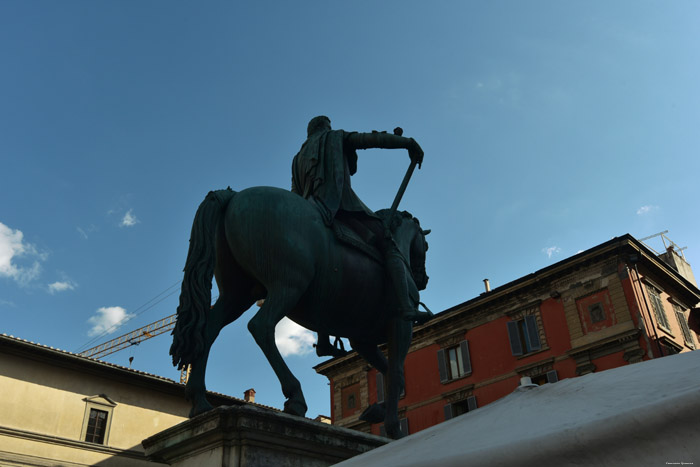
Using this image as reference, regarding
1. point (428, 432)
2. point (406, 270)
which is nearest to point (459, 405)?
point (406, 270)

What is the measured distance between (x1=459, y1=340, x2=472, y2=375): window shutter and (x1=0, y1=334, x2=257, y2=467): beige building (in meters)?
11.0

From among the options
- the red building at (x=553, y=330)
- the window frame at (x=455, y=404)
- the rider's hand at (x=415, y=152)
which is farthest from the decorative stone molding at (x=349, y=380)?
the rider's hand at (x=415, y=152)

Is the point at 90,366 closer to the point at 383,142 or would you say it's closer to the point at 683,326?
the point at 383,142

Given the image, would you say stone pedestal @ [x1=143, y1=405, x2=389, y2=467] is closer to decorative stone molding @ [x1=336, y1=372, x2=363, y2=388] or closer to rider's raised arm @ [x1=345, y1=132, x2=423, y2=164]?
rider's raised arm @ [x1=345, y1=132, x2=423, y2=164]

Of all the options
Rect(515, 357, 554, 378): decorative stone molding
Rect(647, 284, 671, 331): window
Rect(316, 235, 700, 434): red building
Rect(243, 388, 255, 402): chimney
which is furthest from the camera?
Rect(243, 388, 255, 402): chimney

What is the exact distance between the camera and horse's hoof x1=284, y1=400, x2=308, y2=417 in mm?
4570

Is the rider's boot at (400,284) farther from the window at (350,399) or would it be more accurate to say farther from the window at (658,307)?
the window at (350,399)

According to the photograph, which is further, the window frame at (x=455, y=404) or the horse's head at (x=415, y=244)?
the window frame at (x=455, y=404)

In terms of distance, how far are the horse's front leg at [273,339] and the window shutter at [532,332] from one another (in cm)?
2569

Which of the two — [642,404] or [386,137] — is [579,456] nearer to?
[642,404]

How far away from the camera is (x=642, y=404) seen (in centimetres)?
170

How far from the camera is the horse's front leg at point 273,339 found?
4645 millimetres

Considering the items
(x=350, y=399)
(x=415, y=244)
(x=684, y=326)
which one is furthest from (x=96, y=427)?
(x=684, y=326)

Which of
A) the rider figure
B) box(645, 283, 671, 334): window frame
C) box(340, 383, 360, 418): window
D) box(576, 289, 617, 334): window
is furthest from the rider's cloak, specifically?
box(340, 383, 360, 418): window
